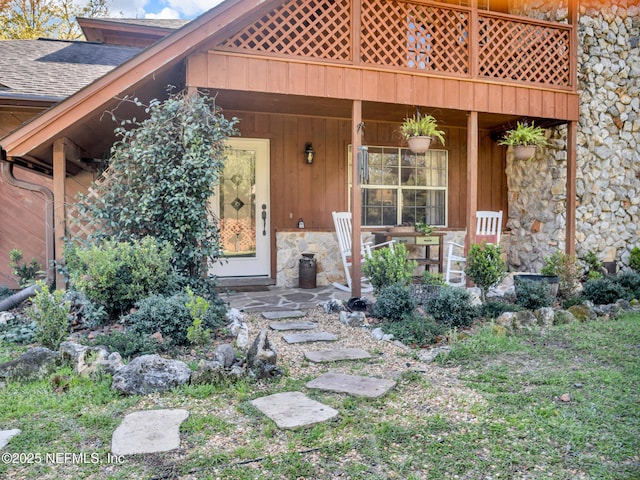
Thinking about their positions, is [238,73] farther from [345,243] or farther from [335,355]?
[335,355]

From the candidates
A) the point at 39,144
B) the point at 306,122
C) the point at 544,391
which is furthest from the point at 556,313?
the point at 39,144

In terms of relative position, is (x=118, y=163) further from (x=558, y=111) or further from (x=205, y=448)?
(x=558, y=111)

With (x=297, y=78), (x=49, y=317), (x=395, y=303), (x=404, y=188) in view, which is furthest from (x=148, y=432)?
(x=404, y=188)

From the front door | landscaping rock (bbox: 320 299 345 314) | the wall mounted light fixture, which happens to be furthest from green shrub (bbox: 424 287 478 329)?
the wall mounted light fixture

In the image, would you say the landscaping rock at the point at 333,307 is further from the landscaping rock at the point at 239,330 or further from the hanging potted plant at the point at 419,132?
the hanging potted plant at the point at 419,132

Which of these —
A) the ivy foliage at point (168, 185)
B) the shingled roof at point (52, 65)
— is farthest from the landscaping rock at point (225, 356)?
the shingled roof at point (52, 65)

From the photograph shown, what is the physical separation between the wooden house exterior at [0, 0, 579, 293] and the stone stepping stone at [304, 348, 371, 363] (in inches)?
71.7

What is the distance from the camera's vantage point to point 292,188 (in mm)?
6551

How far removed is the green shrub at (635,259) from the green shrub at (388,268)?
3754 millimetres

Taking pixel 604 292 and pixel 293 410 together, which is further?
pixel 604 292

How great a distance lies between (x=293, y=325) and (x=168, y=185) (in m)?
1.68

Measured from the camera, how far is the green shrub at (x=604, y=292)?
513 centimetres

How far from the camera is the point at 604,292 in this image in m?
5.15

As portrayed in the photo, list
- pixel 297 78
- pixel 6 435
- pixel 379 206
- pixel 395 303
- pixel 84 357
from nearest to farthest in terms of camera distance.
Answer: pixel 6 435 < pixel 84 357 < pixel 395 303 < pixel 297 78 < pixel 379 206
